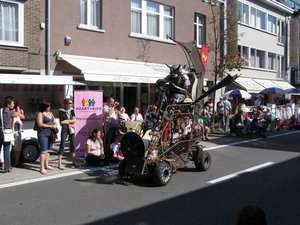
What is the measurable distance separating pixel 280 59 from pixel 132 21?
765 inches

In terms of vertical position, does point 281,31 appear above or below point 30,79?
above

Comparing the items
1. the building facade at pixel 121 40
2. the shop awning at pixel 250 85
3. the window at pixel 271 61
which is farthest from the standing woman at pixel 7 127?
the window at pixel 271 61

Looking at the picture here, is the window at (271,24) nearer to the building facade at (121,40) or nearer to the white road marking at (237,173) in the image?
the building facade at (121,40)

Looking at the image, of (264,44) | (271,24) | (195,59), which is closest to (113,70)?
(195,59)

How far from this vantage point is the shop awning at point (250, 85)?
79.0 feet

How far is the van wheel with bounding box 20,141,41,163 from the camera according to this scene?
9.38m

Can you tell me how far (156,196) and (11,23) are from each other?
8.97 metres

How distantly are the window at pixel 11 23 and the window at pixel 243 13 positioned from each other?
17.3 m

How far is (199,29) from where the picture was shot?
68.9 feet

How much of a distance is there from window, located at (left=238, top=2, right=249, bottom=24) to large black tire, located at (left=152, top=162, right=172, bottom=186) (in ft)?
67.9

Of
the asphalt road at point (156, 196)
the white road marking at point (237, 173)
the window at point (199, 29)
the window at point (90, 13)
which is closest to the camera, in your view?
the asphalt road at point (156, 196)

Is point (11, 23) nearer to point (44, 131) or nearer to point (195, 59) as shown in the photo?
point (44, 131)

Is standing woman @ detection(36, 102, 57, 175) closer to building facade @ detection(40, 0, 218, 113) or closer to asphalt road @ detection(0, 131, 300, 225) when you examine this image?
asphalt road @ detection(0, 131, 300, 225)

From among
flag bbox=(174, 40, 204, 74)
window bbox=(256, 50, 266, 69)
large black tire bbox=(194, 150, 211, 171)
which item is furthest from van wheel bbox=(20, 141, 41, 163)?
window bbox=(256, 50, 266, 69)
